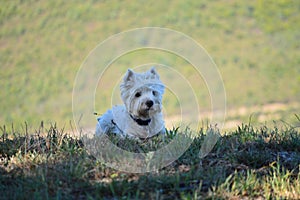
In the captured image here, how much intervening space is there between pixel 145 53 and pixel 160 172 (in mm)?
20231

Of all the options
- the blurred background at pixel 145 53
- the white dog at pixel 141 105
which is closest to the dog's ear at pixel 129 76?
the white dog at pixel 141 105

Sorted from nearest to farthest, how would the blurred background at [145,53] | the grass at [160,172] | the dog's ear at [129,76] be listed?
the grass at [160,172] < the dog's ear at [129,76] < the blurred background at [145,53]

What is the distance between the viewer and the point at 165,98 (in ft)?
71.1

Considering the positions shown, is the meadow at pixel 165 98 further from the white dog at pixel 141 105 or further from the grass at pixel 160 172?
the white dog at pixel 141 105

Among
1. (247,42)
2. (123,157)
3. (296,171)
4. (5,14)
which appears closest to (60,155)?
(123,157)

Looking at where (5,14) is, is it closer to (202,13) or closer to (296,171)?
(202,13)

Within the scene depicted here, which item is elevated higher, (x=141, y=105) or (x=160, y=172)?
(x=141, y=105)

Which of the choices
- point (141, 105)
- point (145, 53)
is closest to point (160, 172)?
point (141, 105)

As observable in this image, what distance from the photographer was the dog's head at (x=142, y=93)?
23.2ft

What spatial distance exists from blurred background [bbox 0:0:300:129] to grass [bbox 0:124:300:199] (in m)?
15.3

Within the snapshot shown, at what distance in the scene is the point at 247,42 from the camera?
94.6ft

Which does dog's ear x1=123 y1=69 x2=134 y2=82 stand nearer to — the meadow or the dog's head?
the dog's head

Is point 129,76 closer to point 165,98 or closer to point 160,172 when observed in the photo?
point 160,172

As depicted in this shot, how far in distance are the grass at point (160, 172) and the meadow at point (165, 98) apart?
1 centimetres
